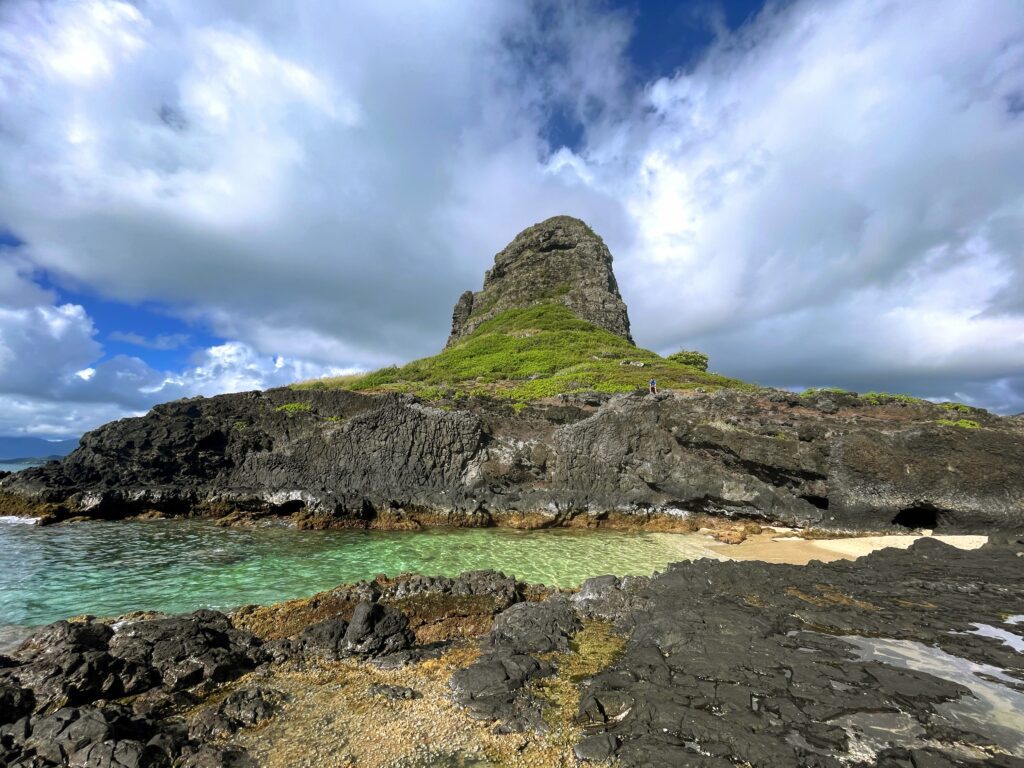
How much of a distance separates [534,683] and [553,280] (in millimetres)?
63079

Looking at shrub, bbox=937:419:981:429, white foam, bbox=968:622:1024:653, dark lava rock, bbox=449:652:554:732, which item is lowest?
white foam, bbox=968:622:1024:653

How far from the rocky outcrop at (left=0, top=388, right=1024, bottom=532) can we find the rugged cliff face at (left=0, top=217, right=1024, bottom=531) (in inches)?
3.2

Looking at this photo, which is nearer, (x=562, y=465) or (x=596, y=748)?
(x=596, y=748)

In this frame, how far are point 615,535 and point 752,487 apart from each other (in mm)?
8022

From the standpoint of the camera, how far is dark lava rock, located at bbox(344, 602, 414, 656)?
9445 mm

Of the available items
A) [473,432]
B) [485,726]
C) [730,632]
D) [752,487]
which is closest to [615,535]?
[752,487]

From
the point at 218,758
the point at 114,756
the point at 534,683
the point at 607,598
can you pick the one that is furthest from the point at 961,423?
the point at 114,756

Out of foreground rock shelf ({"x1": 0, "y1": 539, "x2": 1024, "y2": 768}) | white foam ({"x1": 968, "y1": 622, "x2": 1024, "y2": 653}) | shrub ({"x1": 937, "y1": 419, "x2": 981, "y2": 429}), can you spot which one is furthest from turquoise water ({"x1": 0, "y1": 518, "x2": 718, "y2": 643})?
shrub ({"x1": 937, "y1": 419, "x2": 981, "y2": 429})

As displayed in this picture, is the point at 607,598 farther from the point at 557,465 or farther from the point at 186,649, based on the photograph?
the point at 557,465

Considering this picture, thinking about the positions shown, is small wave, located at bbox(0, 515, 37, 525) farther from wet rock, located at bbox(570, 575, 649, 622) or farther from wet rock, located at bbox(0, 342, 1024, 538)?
wet rock, located at bbox(570, 575, 649, 622)

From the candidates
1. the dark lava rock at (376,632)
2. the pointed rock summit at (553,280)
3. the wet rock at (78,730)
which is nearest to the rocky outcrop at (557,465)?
the dark lava rock at (376,632)

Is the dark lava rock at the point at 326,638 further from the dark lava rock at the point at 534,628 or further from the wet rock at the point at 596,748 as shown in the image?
the wet rock at the point at 596,748

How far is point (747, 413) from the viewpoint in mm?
26281

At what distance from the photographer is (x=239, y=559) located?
17.0 metres
